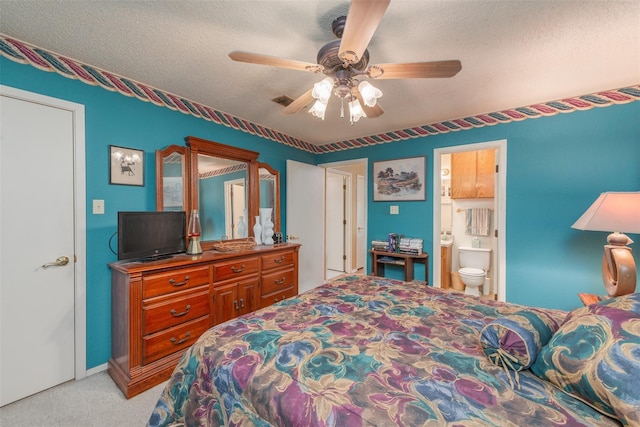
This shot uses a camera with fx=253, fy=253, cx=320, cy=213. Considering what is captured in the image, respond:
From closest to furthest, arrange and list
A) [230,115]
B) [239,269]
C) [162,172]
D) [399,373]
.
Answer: [399,373] < [162,172] < [239,269] < [230,115]

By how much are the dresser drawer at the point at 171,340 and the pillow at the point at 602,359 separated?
221 centimetres

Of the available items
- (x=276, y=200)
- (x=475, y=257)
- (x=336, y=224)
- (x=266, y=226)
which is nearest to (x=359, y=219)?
(x=336, y=224)

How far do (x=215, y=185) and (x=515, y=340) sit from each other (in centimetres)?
273

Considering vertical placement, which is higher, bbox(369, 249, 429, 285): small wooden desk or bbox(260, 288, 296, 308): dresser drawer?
bbox(369, 249, 429, 285): small wooden desk

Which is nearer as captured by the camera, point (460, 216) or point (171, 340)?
point (171, 340)

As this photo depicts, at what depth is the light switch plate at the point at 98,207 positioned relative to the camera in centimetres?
202

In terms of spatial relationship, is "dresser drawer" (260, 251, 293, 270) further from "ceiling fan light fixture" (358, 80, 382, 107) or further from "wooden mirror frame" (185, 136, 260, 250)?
"ceiling fan light fixture" (358, 80, 382, 107)

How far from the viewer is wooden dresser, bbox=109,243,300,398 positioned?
1787 millimetres

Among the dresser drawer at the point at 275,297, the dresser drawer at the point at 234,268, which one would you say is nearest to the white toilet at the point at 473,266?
the dresser drawer at the point at 275,297

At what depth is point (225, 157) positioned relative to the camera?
2838 mm

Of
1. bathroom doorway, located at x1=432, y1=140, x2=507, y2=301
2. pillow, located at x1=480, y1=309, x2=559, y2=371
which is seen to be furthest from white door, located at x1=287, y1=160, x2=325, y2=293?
pillow, located at x1=480, y1=309, x2=559, y2=371

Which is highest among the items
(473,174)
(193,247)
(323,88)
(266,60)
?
(266,60)

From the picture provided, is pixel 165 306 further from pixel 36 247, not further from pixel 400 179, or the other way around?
pixel 400 179

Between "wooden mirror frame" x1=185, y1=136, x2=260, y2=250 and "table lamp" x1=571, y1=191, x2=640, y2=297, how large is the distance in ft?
10.0
